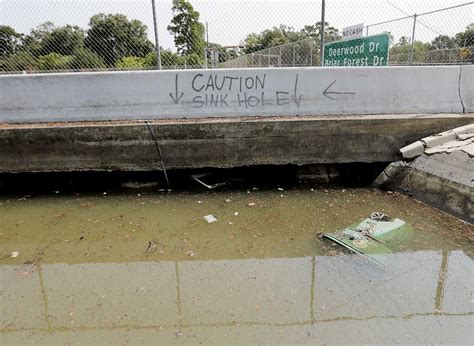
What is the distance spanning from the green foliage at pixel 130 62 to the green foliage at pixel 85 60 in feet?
1.11

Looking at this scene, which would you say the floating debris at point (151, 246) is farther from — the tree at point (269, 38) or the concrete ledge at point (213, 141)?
the tree at point (269, 38)

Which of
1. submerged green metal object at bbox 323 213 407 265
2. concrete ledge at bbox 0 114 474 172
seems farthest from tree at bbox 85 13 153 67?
submerged green metal object at bbox 323 213 407 265

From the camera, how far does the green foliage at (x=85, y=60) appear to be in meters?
6.36

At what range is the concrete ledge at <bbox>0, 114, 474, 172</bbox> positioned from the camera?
510 centimetres

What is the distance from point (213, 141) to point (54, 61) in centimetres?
398

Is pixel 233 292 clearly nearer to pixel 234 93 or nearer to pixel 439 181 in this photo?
pixel 439 181

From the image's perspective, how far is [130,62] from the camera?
7562mm

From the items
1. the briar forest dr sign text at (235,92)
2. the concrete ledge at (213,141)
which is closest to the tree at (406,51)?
the concrete ledge at (213,141)

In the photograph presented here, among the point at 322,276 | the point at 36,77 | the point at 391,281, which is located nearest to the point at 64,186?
the point at 36,77

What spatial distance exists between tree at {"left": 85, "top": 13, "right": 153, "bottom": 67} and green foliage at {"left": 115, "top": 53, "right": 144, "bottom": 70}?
0.07m

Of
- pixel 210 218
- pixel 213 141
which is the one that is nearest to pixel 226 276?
pixel 210 218

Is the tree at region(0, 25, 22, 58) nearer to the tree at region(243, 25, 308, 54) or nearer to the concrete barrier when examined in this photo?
the concrete barrier

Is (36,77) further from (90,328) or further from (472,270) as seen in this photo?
(472,270)

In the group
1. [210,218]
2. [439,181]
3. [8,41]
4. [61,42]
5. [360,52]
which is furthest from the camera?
[360,52]
